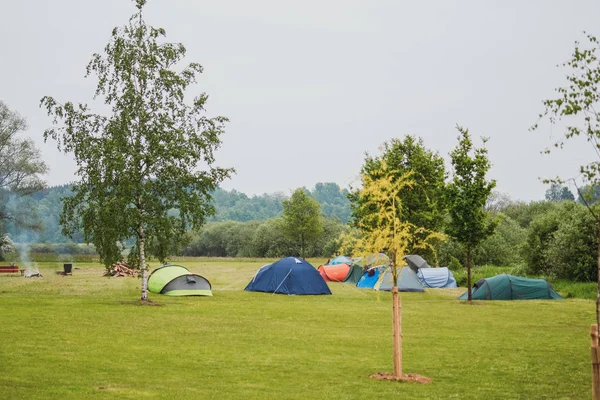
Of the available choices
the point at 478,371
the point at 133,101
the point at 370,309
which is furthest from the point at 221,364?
the point at 133,101

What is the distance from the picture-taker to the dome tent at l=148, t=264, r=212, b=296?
123 ft

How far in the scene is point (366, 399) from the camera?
12969 millimetres

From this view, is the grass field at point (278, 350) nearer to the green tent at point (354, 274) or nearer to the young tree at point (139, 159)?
the young tree at point (139, 159)

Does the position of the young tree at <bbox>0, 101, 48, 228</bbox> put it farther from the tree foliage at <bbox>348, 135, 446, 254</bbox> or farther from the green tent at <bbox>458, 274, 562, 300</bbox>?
the green tent at <bbox>458, 274, 562, 300</bbox>

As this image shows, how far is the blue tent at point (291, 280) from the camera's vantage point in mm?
40250

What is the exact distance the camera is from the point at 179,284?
124 feet

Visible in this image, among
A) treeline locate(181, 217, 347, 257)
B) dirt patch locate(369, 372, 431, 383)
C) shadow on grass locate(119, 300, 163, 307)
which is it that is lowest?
dirt patch locate(369, 372, 431, 383)

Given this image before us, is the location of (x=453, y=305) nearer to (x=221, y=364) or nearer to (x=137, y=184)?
(x=137, y=184)

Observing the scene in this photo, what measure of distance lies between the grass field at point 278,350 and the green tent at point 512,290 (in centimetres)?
545

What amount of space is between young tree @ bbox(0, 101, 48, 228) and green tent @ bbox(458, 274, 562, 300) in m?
49.2

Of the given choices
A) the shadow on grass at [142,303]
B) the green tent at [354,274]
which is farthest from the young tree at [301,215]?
the shadow on grass at [142,303]

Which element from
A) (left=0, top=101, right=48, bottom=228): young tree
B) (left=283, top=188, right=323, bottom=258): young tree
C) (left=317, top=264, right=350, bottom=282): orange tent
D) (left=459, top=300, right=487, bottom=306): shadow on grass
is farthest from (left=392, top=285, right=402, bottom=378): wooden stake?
(left=283, top=188, right=323, bottom=258): young tree

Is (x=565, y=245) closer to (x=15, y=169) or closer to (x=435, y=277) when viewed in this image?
(x=435, y=277)

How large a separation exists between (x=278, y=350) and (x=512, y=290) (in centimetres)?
2369
